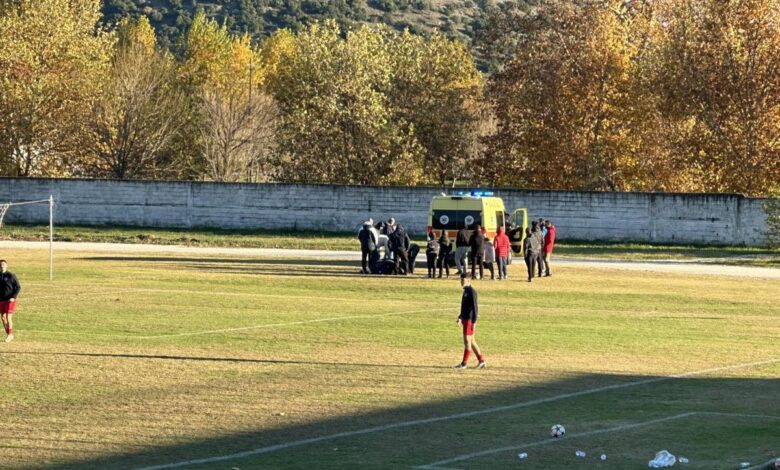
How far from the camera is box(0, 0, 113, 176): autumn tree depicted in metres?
76.2

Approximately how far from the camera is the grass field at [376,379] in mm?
15758

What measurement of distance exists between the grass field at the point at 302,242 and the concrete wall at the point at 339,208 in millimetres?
766

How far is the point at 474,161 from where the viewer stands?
80.4m

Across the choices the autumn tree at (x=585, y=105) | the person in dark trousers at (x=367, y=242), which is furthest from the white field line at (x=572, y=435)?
the autumn tree at (x=585, y=105)

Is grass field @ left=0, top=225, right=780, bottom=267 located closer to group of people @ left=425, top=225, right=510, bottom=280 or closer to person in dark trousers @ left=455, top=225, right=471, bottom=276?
group of people @ left=425, top=225, right=510, bottom=280

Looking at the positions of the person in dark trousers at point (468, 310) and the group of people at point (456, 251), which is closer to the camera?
the person in dark trousers at point (468, 310)

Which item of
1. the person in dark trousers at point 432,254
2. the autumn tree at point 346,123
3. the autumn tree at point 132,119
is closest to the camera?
the person in dark trousers at point 432,254

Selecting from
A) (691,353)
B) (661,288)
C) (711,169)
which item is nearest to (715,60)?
(711,169)

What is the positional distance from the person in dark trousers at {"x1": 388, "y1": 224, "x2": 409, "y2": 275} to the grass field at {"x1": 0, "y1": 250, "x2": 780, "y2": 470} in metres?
5.24

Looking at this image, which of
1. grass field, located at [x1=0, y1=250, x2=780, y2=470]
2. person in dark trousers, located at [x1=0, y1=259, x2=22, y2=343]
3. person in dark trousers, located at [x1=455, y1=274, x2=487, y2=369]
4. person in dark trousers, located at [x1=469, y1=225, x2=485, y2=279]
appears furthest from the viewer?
person in dark trousers, located at [x1=469, y1=225, x2=485, y2=279]

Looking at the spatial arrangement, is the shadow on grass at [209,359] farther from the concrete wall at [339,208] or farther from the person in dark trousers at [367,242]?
the concrete wall at [339,208]

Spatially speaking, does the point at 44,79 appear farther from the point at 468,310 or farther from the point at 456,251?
the point at 468,310

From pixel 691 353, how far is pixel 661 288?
54.3 feet

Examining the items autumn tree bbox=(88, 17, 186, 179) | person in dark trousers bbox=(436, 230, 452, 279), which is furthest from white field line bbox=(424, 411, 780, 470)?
autumn tree bbox=(88, 17, 186, 179)
